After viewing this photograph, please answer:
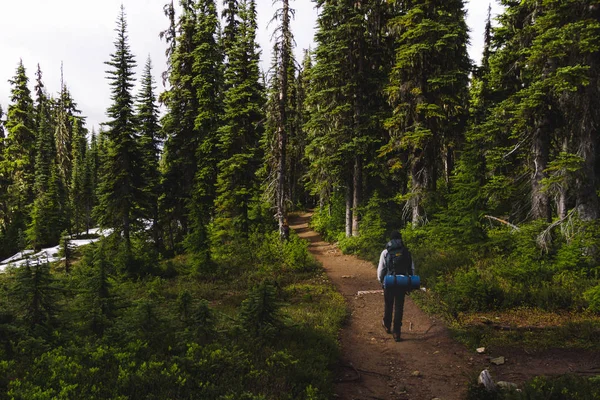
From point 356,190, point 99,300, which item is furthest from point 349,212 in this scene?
point 99,300

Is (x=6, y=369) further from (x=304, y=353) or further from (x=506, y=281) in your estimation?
(x=506, y=281)

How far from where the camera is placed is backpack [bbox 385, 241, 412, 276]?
831 cm

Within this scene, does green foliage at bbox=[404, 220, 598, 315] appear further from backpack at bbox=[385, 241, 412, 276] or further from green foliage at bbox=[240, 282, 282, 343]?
green foliage at bbox=[240, 282, 282, 343]

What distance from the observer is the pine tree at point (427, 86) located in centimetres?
1670

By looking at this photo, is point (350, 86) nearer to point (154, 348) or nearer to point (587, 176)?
point (587, 176)

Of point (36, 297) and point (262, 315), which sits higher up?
point (36, 297)

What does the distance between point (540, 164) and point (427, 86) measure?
6.80 metres

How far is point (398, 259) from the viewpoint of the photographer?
832cm

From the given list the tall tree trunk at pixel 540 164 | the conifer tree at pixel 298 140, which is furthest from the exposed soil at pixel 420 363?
the conifer tree at pixel 298 140

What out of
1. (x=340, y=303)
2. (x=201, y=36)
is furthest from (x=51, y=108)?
(x=340, y=303)

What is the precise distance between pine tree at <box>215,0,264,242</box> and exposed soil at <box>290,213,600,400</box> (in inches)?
547

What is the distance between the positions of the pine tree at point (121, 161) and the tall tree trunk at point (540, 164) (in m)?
20.2

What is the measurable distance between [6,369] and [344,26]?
815 inches

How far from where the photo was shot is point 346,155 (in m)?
20.8
